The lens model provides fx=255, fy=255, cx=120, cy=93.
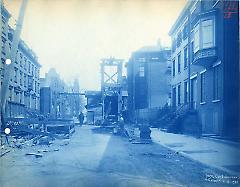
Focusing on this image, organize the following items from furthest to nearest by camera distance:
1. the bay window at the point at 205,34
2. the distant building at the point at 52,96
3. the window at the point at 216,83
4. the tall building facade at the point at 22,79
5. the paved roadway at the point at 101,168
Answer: the bay window at the point at 205,34, the window at the point at 216,83, the distant building at the point at 52,96, the tall building facade at the point at 22,79, the paved roadway at the point at 101,168

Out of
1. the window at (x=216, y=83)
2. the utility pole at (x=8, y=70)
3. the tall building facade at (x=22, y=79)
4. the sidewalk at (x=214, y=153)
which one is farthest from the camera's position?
the window at (x=216, y=83)

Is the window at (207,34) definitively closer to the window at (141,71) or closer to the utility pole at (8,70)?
the window at (141,71)

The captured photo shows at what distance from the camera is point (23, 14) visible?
725cm

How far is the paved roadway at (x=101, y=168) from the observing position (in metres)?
5.88

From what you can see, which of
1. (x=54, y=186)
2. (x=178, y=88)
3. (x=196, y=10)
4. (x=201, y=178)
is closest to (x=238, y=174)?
(x=201, y=178)

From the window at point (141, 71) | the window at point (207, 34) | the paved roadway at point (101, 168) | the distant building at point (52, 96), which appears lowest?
the paved roadway at point (101, 168)

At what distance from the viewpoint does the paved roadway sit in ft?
19.3

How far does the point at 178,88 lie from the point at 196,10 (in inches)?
264

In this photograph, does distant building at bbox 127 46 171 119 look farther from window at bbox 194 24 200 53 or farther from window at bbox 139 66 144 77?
window at bbox 194 24 200 53

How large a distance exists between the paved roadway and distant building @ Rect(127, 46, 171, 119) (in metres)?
1.92

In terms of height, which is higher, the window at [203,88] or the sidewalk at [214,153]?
the window at [203,88]

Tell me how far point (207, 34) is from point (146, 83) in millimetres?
6117

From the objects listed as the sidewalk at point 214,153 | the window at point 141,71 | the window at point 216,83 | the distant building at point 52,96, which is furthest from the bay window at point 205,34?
the distant building at point 52,96

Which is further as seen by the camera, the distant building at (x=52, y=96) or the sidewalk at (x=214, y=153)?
the distant building at (x=52, y=96)
